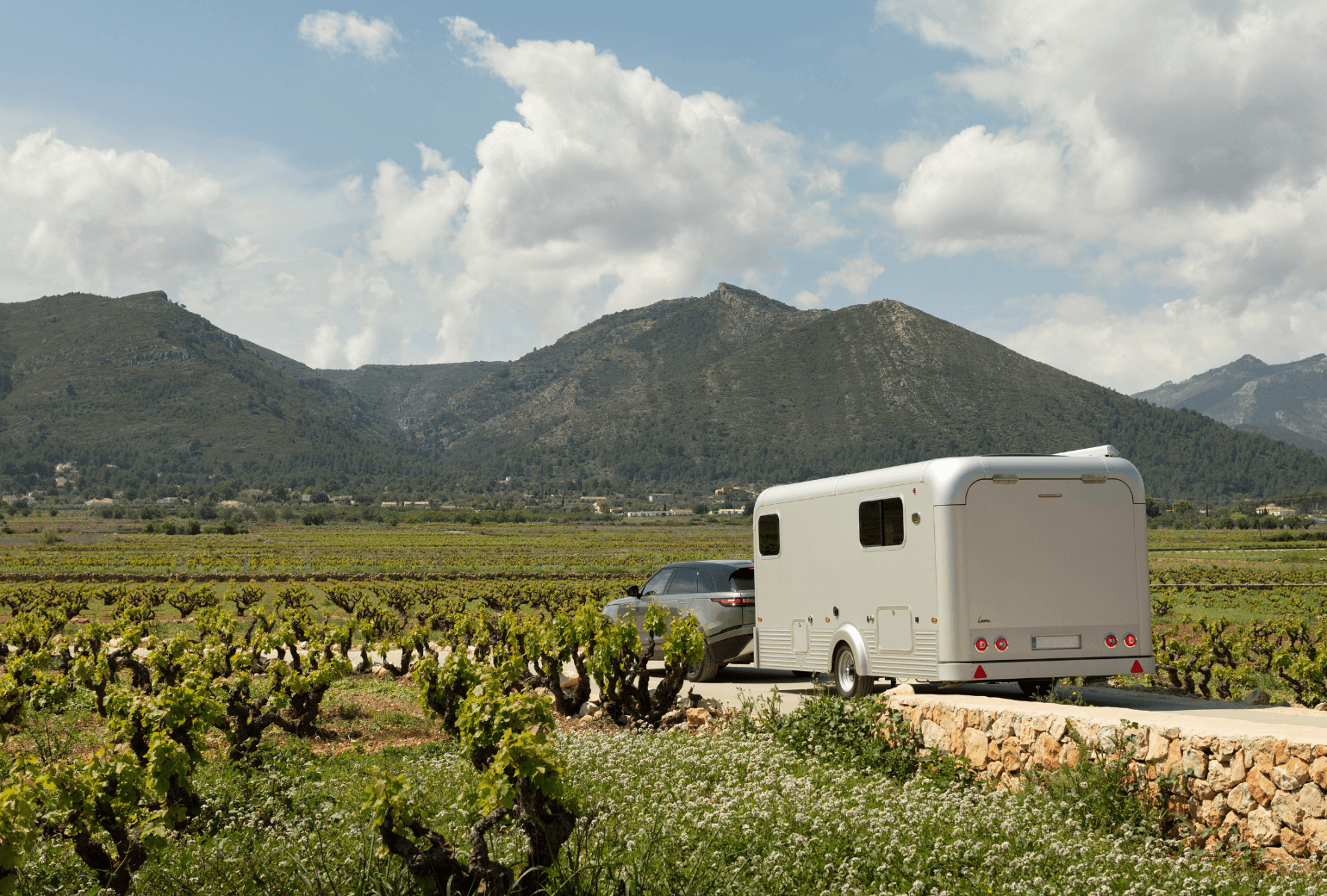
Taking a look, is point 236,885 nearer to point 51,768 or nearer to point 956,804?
point 51,768

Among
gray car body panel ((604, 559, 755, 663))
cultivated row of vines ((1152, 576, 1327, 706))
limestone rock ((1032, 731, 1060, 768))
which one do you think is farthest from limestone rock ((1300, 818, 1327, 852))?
gray car body panel ((604, 559, 755, 663))

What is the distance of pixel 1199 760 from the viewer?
6.17m

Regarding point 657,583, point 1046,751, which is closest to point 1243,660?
point 657,583

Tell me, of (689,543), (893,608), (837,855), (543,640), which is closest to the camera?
(837,855)

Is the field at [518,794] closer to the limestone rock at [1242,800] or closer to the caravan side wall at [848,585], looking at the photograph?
the limestone rock at [1242,800]

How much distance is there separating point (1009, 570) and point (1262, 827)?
4.15m

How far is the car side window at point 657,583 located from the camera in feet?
50.4

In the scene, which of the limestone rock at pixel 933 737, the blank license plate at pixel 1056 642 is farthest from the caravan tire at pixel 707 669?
the limestone rock at pixel 933 737

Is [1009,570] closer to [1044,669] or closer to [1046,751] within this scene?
[1044,669]

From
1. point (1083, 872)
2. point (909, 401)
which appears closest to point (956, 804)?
point (1083, 872)

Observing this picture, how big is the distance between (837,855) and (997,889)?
0.90 m

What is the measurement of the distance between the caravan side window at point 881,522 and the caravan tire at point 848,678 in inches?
58.7

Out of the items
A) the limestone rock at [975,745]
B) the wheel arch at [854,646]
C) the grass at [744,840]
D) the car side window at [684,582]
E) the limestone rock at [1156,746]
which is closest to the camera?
the grass at [744,840]

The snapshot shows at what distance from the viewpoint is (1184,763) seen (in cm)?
623
